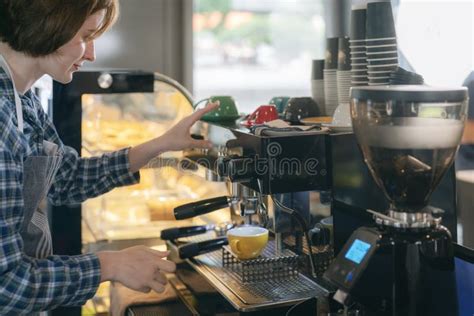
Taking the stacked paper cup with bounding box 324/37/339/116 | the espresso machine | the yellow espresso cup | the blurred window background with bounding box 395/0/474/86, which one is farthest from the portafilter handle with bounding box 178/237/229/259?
the blurred window background with bounding box 395/0/474/86

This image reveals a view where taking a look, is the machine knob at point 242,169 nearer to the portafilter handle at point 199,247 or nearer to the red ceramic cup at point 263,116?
the red ceramic cup at point 263,116

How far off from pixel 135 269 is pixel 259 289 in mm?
288

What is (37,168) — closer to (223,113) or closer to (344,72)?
(223,113)

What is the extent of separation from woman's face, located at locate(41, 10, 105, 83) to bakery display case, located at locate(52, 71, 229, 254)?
0.68m

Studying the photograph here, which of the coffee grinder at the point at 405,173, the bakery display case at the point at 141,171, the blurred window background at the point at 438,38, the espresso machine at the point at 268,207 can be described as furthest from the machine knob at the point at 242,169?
the blurred window background at the point at 438,38

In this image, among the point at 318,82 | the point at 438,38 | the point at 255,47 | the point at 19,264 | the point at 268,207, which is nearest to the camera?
the point at 19,264

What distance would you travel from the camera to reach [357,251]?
0.99 metres

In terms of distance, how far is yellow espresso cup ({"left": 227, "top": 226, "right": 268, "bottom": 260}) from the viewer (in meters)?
1.40

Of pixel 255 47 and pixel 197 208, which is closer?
pixel 197 208

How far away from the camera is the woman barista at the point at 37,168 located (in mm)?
1074

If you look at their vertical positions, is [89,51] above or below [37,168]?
above

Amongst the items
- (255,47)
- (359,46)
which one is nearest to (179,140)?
(359,46)

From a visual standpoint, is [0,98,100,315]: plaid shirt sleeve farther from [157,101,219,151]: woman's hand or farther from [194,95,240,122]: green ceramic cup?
[194,95,240,122]: green ceramic cup

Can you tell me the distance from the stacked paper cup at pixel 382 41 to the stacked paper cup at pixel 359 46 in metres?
0.06
